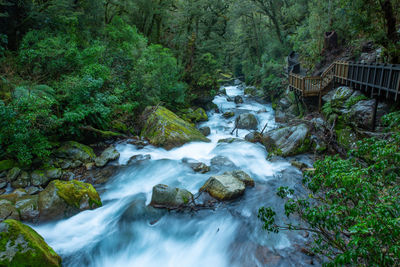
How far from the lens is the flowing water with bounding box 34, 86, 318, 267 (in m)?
5.73

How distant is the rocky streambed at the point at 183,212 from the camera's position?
5.83 m

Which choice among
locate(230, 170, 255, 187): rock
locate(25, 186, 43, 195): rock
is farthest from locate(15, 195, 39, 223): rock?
locate(230, 170, 255, 187): rock

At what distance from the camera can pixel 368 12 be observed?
9.96 metres

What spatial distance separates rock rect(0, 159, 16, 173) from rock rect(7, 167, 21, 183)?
9.8 inches

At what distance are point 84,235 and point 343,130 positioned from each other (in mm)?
11286

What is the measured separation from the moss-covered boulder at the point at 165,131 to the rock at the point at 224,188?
4.46m

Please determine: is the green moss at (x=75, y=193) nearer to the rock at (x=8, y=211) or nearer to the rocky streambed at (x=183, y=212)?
the rocky streambed at (x=183, y=212)

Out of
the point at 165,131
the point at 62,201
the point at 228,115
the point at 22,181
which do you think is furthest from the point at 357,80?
the point at 22,181

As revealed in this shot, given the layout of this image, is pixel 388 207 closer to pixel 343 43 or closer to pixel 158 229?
pixel 158 229

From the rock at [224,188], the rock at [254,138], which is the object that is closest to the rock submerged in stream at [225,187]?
the rock at [224,188]

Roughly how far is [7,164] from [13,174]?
590 millimetres

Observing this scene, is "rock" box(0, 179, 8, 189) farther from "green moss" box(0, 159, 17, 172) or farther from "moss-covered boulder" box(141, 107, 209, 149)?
"moss-covered boulder" box(141, 107, 209, 149)

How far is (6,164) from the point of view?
812cm

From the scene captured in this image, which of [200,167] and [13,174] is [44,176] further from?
[200,167]
